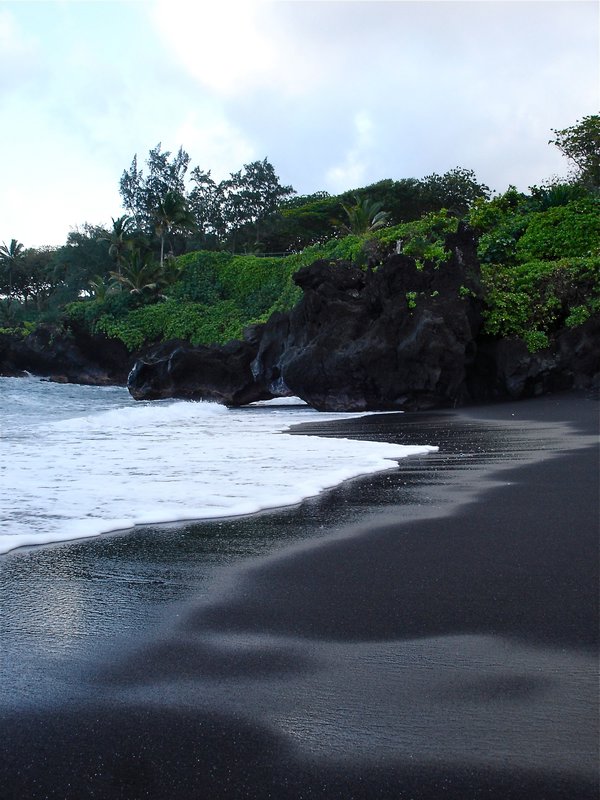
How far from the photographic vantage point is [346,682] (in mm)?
1993

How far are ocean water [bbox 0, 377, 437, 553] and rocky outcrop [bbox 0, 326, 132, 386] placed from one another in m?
24.4

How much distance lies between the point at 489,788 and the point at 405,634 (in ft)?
2.81

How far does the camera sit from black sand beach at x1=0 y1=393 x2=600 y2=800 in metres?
1.56

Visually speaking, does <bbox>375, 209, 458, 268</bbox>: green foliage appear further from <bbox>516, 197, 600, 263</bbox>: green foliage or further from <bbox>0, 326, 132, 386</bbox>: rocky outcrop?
<bbox>0, 326, 132, 386</bbox>: rocky outcrop

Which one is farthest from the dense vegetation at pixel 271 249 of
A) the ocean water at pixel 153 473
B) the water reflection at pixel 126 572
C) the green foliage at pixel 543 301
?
the water reflection at pixel 126 572

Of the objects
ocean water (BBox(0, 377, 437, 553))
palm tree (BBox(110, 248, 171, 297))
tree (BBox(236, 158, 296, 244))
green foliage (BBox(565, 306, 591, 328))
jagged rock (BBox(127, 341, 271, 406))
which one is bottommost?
ocean water (BBox(0, 377, 437, 553))

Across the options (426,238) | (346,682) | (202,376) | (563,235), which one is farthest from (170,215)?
(346,682)

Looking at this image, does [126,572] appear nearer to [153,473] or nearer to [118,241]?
[153,473]

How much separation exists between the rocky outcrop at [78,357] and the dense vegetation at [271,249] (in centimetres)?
101

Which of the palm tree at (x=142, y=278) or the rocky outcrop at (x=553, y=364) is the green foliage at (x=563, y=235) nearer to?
the rocky outcrop at (x=553, y=364)

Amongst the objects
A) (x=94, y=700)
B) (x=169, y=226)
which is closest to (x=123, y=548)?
(x=94, y=700)

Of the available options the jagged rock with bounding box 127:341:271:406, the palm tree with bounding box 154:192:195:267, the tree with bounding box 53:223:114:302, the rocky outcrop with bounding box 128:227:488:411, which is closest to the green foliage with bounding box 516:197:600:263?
the rocky outcrop with bounding box 128:227:488:411

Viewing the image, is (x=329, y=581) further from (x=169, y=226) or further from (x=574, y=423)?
(x=169, y=226)

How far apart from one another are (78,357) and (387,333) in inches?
950
